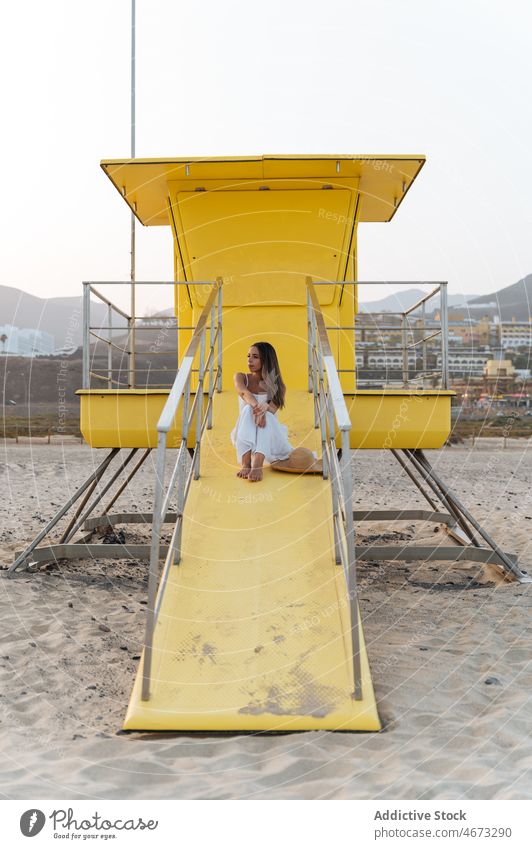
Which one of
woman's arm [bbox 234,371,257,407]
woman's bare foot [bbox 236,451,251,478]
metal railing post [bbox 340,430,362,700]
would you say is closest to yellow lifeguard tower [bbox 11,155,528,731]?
metal railing post [bbox 340,430,362,700]

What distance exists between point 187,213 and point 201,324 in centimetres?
285

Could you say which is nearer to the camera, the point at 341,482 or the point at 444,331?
the point at 341,482

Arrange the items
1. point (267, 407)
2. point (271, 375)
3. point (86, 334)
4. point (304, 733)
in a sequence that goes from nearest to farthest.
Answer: point (304, 733) → point (267, 407) → point (271, 375) → point (86, 334)

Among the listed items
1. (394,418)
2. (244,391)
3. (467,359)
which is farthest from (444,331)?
(467,359)

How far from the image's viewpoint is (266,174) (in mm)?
7219

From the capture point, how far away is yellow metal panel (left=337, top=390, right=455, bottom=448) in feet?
21.4

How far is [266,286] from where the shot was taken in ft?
24.8

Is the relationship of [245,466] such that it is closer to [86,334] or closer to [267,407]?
[267,407]

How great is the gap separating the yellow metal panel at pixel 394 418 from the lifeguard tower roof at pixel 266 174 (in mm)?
2190

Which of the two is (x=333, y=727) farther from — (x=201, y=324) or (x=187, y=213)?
(x=187, y=213)

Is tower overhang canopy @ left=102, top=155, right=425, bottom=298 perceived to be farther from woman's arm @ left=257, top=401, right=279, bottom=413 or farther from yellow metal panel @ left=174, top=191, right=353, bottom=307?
woman's arm @ left=257, top=401, right=279, bottom=413

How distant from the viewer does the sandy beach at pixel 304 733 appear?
3.27m

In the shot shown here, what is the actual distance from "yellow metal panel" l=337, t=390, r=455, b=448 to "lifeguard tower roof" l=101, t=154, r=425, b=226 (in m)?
2.19

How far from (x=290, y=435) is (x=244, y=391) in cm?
57
